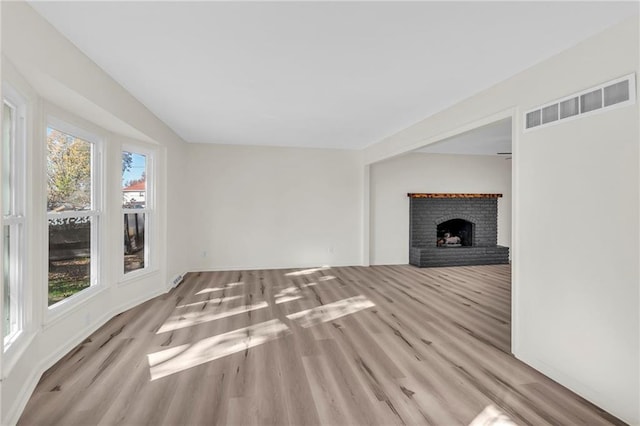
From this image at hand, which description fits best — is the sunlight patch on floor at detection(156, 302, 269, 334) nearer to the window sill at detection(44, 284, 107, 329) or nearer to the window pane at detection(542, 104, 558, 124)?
the window sill at detection(44, 284, 107, 329)

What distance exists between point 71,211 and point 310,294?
305cm

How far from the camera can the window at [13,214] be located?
83.0 inches

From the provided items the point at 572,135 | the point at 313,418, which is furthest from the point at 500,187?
the point at 313,418

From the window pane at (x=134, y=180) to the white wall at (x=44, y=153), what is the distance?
0.91 ft

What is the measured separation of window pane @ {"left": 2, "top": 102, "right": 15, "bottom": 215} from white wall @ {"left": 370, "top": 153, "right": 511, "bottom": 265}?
5.74 meters

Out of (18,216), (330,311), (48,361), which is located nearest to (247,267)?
(330,311)

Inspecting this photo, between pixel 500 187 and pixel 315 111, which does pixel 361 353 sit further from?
pixel 500 187

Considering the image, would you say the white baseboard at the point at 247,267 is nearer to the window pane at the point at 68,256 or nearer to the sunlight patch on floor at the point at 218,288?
the sunlight patch on floor at the point at 218,288

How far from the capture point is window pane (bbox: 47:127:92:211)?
2822mm

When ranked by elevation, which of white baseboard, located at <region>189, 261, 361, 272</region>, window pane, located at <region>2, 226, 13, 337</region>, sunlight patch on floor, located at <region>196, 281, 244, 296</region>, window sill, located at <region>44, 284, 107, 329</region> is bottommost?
sunlight patch on floor, located at <region>196, 281, 244, 296</region>

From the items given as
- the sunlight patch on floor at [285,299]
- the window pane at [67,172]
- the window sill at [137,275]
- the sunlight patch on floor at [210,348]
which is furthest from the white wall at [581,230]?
the window sill at [137,275]

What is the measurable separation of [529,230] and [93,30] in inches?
142

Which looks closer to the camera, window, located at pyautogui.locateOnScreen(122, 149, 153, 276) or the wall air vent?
the wall air vent

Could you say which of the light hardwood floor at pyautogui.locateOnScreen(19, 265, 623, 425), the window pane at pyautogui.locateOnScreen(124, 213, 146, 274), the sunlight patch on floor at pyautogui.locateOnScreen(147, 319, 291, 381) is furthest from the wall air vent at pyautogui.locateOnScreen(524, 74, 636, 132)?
the window pane at pyautogui.locateOnScreen(124, 213, 146, 274)
